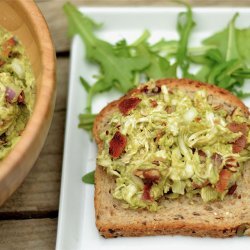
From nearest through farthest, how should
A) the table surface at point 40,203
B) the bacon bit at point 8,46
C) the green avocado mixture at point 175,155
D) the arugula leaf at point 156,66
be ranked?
1. the green avocado mixture at point 175,155
2. the bacon bit at point 8,46
3. the table surface at point 40,203
4. the arugula leaf at point 156,66

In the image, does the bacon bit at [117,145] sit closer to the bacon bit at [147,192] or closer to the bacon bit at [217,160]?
the bacon bit at [147,192]

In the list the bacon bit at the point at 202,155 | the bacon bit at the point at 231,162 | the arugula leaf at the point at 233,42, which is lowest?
the bacon bit at the point at 231,162

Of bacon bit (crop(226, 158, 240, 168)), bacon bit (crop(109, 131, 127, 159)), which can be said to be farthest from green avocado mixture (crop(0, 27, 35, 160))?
bacon bit (crop(226, 158, 240, 168))

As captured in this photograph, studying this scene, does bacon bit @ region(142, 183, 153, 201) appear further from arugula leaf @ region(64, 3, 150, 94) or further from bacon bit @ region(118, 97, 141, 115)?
arugula leaf @ region(64, 3, 150, 94)

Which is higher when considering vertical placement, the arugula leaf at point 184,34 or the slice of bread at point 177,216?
the arugula leaf at point 184,34

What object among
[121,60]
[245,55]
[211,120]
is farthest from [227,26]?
[211,120]

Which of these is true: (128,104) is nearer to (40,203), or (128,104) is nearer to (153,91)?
(153,91)

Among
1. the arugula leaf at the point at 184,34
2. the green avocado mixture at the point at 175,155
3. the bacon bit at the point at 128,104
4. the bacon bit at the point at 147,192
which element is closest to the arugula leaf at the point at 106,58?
the arugula leaf at the point at 184,34

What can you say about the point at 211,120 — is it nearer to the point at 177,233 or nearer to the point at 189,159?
the point at 189,159
